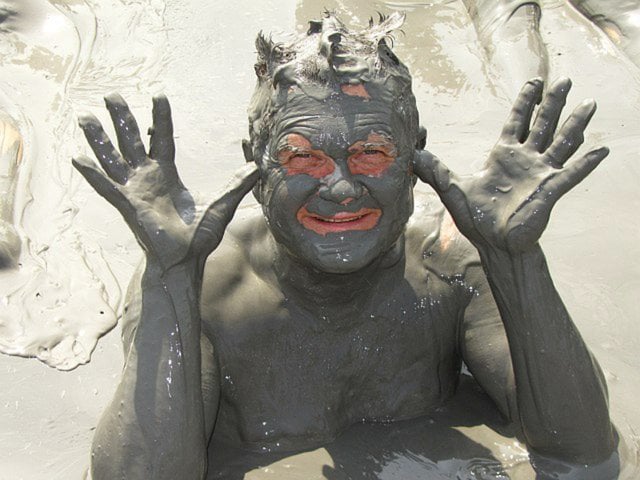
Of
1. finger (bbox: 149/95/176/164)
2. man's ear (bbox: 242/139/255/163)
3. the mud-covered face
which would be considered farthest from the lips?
finger (bbox: 149/95/176/164)

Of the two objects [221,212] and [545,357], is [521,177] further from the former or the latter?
[221,212]

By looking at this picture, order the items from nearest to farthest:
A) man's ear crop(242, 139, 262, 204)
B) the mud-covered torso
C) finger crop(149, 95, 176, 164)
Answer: finger crop(149, 95, 176, 164), man's ear crop(242, 139, 262, 204), the mud-covered torso

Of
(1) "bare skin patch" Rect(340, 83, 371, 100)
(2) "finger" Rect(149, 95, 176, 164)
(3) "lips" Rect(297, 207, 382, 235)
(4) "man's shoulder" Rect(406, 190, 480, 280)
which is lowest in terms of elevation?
(4) "man's shoulder" Rect(406, 190, 480, 280)

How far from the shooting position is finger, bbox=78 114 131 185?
2807mm

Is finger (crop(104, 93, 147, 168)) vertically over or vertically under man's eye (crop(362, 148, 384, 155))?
over

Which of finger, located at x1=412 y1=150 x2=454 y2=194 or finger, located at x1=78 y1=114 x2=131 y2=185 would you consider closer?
finger, located at x1=78 y1=114 x2=131 y2=185

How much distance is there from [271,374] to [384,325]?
1.19 feet

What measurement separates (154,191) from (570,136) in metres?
1.10

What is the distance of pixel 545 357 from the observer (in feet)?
9.55

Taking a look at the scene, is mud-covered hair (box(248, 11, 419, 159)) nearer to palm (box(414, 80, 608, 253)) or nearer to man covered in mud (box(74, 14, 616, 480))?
man covered in mud (box(74, 14, 616, 480))

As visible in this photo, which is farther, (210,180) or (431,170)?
(210,180)

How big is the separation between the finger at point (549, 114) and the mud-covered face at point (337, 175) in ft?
1.23

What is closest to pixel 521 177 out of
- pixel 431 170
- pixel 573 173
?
pixel 573 173

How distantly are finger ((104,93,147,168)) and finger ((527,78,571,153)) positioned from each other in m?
1.05
